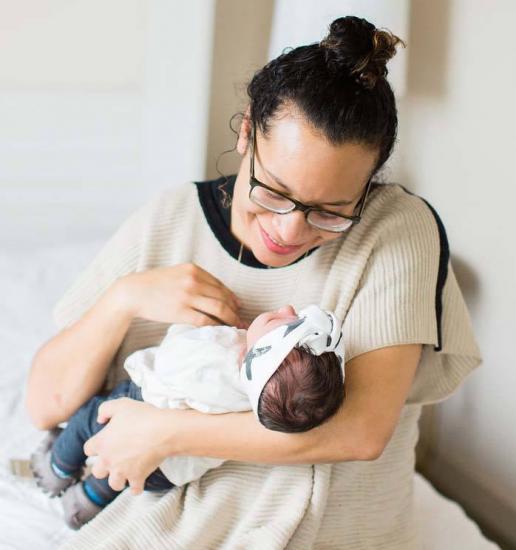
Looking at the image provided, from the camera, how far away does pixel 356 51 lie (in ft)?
3.78

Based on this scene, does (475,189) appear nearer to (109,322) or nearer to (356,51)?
(356,51)

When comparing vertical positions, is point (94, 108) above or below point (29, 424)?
above

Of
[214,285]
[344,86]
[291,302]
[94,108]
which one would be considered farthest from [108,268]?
[94,108]

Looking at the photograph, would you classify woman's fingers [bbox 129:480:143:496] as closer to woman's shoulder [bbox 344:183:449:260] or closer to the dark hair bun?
woman's shoulder [bbox 344:183:449:260]

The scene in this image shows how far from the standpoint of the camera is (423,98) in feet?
6.89

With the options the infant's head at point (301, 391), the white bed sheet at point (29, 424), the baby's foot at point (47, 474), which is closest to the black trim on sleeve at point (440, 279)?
the infant's head at point (301, 391)

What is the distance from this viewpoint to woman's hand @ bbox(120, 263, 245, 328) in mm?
1321

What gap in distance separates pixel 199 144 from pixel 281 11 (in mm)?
453

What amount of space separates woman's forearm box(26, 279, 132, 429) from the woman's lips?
0.28 metres

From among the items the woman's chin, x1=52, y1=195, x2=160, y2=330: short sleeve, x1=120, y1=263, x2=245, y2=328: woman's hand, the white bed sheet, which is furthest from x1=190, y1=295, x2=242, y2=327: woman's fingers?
the white bed sheet

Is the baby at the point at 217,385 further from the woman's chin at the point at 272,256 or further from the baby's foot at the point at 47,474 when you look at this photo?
Answer: the woman's chin at the point at 272,256

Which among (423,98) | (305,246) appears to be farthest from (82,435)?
(423,98)

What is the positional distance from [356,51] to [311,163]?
0.18 metres

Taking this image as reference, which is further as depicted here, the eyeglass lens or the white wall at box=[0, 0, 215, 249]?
the white wall at box=[0, 0, 215, 249]
